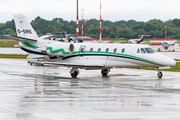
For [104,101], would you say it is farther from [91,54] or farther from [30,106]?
[91,54]

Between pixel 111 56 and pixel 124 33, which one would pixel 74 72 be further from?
pixel 124 33

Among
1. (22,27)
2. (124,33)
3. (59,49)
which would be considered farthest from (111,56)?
(124,33)

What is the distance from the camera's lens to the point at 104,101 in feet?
50.4

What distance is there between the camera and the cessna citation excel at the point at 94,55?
26.1 meters

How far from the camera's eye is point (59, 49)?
28578mm

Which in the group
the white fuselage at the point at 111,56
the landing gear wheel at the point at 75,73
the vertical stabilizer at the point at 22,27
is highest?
the vertical stabilizer at the point at 22,27

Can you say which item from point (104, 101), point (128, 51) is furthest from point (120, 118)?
point (128, 51)

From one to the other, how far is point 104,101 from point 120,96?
68.8 inches

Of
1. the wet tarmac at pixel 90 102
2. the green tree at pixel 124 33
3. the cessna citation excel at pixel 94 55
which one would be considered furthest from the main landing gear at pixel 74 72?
the green tree at pixel 124 33

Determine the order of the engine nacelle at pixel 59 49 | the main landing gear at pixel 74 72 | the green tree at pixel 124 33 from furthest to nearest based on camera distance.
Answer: the green tree at pixel 124 33 < the engine nacelle at pixel 59 49 < the main landing gear at pixel 74 72

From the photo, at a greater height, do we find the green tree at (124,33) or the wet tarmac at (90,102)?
the green tree at (124,33)

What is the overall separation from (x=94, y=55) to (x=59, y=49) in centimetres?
310

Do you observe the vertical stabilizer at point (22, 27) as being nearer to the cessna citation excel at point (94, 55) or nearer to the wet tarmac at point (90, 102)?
the cessna citation excel at point (94, 55)

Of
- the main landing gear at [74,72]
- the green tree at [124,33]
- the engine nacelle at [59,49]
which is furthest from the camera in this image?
the green tree at [124,33]
